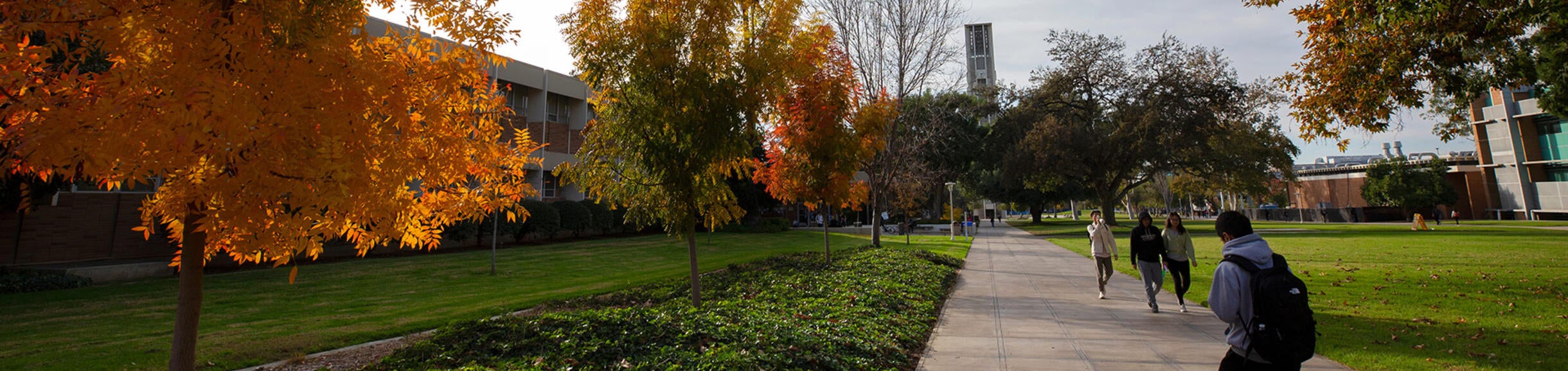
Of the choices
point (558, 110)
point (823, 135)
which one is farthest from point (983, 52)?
point (823, 135)

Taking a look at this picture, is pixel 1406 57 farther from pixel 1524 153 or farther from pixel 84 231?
pixel 1524 153

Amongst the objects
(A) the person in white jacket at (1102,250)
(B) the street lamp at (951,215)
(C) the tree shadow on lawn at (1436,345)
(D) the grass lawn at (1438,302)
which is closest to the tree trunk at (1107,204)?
(B) the street lamp at (951,215)

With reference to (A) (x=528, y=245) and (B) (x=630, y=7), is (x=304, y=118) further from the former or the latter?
(A) (x=528, y=245)

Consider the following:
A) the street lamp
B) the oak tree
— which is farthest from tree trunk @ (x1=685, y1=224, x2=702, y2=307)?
the street lamp

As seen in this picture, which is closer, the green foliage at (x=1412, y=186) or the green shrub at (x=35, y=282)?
the green shrub at (x=35, y=282)

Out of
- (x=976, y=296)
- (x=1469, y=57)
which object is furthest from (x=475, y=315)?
(x=1469, y=57)

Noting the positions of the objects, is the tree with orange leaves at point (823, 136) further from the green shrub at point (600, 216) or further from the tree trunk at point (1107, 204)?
the tree trunk at point (1107, 204)

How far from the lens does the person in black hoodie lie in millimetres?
8273

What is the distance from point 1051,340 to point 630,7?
644cm

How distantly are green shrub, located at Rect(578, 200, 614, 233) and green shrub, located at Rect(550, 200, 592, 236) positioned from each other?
0.51 m

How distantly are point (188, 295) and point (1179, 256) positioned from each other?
10.1 m

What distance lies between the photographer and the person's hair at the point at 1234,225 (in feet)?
12.4

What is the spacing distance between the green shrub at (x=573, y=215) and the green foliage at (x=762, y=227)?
379 inches

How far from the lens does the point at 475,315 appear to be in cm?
891
